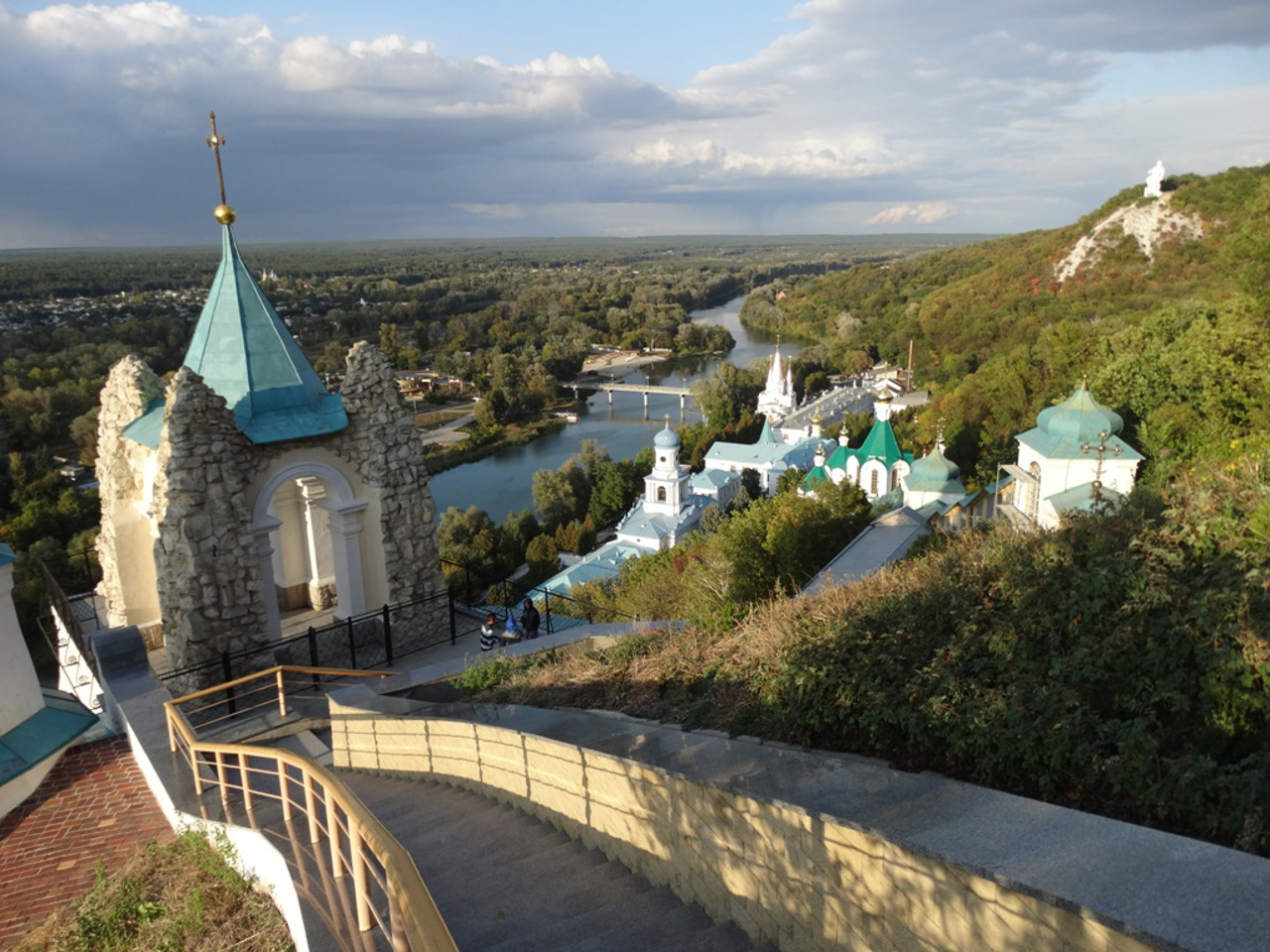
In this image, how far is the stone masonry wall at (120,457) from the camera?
8961mm

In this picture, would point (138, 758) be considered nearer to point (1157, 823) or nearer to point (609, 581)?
point (1157, 823)

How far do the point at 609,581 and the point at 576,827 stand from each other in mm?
18149

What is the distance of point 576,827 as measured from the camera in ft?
15.5

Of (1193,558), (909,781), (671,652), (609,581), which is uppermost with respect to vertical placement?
(1193,558)

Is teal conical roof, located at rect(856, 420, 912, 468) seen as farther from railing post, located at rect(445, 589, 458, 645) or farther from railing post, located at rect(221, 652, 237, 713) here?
railing post, located at rect(221, 652, 237, 713)

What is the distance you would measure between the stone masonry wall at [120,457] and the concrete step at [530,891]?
558cm

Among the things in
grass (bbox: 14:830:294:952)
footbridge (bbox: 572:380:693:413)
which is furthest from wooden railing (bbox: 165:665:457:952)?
footbridge (bbox: 572:380:693:413)

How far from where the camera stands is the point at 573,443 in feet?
192

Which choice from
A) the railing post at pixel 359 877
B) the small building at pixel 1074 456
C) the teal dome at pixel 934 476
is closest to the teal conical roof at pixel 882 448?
the teal dome at pixel 934 476

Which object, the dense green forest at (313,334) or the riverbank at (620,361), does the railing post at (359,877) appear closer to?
the dense green forest at (313,334)

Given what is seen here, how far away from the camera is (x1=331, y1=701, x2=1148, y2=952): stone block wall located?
277cm

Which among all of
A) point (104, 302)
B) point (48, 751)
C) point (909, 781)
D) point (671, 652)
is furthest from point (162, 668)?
point (104, 302)

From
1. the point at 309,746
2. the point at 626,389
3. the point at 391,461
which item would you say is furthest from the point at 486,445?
the point at 309,746

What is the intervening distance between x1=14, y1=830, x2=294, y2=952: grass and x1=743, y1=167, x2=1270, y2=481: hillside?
13070 millimetres
